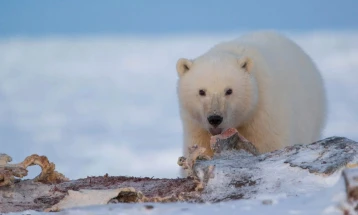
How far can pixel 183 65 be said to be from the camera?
31.7 feet

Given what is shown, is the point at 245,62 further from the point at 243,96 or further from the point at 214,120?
the point at 214,120

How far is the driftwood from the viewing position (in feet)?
15.9

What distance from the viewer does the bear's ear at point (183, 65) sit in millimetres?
9625

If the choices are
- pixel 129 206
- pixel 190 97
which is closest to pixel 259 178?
pixel 129 206

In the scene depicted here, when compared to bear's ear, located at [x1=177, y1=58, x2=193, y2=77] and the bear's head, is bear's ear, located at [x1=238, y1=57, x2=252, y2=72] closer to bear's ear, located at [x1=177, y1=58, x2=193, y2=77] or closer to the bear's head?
the bear's head

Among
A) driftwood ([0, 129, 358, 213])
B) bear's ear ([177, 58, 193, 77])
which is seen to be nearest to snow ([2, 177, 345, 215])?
driftwood ([0, 129, 358, 213])

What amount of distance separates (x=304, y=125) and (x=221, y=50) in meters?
1.40

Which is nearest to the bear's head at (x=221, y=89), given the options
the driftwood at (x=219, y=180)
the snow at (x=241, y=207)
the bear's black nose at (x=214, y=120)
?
the bear's black nose at (x=214, y=120)

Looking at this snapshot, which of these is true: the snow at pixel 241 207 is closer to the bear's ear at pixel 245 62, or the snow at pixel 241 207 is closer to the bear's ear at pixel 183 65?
the bear's ear at pixel 245 62

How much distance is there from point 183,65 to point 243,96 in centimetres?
85

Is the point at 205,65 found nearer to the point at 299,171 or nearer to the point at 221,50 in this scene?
the point at 221,50

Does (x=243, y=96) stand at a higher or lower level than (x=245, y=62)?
lower

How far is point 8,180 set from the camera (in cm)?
597

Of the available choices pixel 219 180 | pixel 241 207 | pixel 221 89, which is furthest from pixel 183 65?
pixel 241 207
